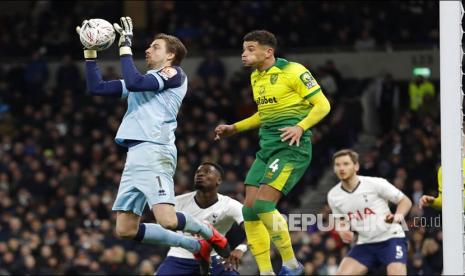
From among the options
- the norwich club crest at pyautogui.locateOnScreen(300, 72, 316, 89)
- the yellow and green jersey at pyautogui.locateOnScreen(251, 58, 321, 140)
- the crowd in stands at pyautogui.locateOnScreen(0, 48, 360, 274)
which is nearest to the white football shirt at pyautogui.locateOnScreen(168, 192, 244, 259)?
the yellow and green jersey at pyautogui.locateOnScreen(251, 58, 321, 140)

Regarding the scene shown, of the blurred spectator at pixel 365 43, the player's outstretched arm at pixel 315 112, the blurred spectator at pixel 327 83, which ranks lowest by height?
the player's outstretched arm at pixel 315 112

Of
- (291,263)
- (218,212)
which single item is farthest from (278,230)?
(218,212)

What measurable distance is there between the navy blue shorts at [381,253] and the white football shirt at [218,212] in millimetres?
1789

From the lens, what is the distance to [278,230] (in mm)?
10914

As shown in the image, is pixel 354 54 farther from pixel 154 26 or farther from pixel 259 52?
pixel 259 52

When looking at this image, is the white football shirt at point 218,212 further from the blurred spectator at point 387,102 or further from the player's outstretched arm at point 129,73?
the blurred spectator at point 387,102

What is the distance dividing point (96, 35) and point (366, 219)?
15.1 ft

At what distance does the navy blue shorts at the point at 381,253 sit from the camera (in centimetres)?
1302

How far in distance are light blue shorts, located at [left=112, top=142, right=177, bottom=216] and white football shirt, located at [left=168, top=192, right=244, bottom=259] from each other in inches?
82.9

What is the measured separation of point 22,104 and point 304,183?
850cm

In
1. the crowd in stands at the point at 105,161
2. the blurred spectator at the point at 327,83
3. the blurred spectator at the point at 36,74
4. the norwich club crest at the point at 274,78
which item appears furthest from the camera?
the blurred spectator at the point at 36,74

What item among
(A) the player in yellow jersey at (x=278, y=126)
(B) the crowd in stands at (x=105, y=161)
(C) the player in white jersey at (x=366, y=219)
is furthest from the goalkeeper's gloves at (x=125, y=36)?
(B) the crowd in stands at (x=105, y=161)

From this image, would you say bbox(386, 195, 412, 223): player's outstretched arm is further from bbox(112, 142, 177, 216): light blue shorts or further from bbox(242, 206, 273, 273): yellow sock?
bbox(112, 142, 177, 216): light blue shorts

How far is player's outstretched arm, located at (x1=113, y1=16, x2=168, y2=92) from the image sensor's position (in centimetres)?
1027
